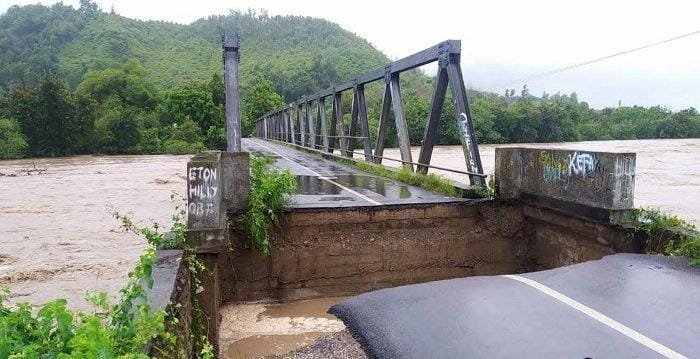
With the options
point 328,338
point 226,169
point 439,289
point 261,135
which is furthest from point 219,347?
point 261,135

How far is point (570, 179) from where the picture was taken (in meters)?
6.69

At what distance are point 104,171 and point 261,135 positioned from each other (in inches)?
1334

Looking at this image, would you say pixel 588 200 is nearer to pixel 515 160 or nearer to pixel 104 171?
pixel 515 160

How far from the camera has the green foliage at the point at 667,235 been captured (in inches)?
199

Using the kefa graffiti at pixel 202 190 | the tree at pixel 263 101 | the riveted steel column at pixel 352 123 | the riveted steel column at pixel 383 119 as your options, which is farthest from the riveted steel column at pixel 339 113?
the tree at pixel 263 101

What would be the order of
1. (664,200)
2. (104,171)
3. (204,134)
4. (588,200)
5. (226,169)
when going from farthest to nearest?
(204,134) < (104,171) < (664,200) < (226,169) < (588,200)

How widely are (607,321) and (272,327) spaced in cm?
411

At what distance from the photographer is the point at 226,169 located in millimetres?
7148

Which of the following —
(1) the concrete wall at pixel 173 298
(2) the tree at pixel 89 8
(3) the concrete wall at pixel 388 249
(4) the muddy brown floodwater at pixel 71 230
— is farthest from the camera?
(2) the tree at pixel 89 8

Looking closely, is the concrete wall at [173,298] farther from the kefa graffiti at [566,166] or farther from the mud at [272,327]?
the kefa graffiti at [566,166]

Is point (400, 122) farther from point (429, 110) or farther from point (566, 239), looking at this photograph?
point (566, 239)

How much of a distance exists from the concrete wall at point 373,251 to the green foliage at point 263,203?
21cm

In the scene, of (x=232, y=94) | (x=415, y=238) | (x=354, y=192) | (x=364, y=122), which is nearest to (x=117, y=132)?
(x=364, y=122)

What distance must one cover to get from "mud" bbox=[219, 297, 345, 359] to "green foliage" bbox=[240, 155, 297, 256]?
0.79m
